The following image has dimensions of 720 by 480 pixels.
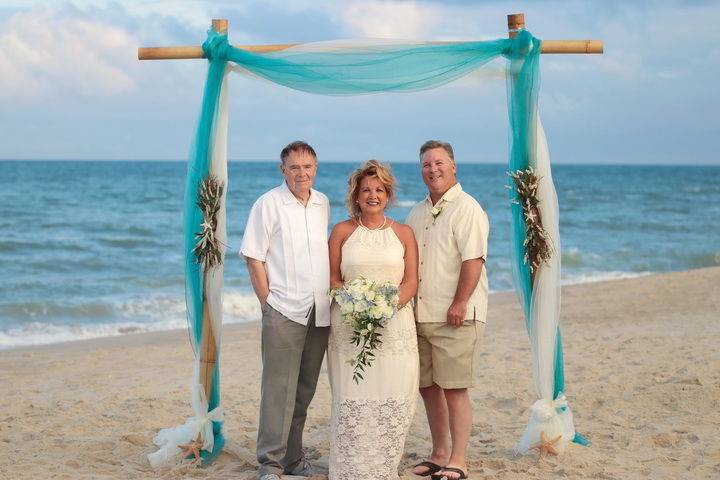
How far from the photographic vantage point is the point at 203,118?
17.7 ft

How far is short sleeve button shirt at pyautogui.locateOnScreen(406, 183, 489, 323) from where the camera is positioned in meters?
4.89

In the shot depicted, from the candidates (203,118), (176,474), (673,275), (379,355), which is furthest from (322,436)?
(673,275)

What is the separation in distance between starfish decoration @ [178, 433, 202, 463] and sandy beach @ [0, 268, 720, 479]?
0.39 ft

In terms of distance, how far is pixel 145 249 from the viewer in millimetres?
19422

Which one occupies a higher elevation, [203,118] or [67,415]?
[203,118]

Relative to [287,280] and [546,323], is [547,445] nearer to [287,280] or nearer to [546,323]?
[546,323]

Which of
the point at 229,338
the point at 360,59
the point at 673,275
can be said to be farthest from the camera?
the point at 673,275

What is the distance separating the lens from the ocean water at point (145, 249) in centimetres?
1243

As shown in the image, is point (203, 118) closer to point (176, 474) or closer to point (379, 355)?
point (379, 355)

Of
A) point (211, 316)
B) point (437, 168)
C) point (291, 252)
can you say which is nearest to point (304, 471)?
point (211, 316)

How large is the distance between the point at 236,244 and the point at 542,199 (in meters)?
16.4

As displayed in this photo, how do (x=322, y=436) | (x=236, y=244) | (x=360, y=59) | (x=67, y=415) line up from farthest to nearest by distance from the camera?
Result: 1. (x=236, y=244)
2. (x=67, y=415)
3. (x=322, y=436)
4. (x=360, y=59)

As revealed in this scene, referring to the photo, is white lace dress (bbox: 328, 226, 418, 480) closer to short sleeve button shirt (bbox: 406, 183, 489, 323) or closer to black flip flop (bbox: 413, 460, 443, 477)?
short sleeve button shirt (bbox: 406, 183, 489, 323)

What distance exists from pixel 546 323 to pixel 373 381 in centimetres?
125
